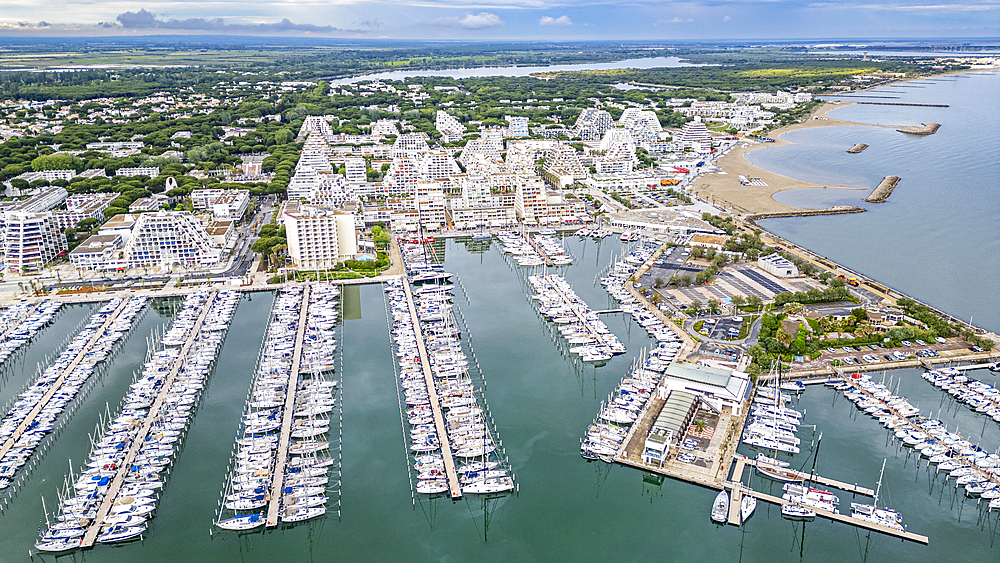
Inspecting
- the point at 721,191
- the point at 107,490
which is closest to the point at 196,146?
the point at 721,191

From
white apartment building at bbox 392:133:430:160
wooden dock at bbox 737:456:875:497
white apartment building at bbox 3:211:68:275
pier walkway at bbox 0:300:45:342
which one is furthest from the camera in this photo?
white apartment building at bbox 392:133:430:160

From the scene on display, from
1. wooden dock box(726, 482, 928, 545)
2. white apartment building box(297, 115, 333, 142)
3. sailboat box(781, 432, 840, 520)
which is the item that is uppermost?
white apartment building box(297, 115, 333, 142)

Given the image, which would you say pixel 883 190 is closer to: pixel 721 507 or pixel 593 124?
pixel 593 124

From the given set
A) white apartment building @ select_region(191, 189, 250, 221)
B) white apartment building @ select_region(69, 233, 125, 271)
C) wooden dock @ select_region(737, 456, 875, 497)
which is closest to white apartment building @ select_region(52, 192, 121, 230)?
white apartment building @ select_region(69, 233, 125, 271)

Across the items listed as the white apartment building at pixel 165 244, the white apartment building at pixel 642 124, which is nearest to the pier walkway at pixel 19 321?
the white apartment building at pixel 165 244

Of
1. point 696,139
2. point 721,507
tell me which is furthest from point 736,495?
point 696,139

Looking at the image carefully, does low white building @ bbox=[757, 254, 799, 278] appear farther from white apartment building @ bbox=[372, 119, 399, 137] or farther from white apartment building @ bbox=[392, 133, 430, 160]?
white apartment building @ bbox=[372, 119, 399, 137]

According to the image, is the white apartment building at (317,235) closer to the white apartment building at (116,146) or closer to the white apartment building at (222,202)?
the white apartment building at (222,202)
